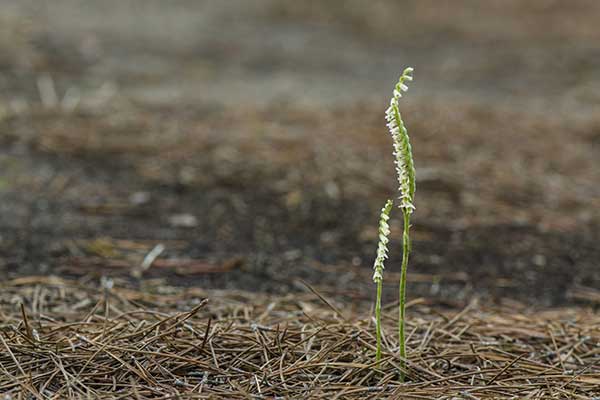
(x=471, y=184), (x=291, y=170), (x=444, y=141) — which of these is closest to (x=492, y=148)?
(x=444, y=141)

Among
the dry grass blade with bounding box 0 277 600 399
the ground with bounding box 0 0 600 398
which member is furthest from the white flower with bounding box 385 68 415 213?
the ground with bounding box 0 0 600 398

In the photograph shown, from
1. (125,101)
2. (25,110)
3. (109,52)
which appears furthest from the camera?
(109,52)

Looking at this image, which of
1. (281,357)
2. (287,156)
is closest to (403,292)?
(281,357)

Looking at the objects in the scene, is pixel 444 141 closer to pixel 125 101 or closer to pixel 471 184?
pixel 471 184

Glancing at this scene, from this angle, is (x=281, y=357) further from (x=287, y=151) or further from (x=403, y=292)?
(x=287, y=151)

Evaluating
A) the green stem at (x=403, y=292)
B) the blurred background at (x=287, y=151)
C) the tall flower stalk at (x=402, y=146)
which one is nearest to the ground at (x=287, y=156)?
the blurred background at (x=287, y=151)

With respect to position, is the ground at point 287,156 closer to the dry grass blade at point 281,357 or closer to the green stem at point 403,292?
the dry grass blade at point 281,357
